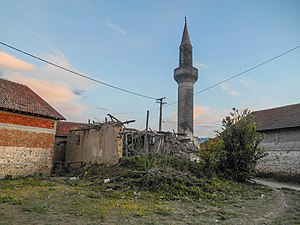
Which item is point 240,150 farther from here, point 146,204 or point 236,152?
point 146,204

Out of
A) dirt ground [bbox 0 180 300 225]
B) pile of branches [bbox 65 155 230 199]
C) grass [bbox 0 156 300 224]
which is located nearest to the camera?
dirt ground [bbox 0 180 300 225]

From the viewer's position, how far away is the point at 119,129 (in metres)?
15.6

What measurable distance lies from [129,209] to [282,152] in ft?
54.9

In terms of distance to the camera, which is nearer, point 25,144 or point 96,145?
point 25,144

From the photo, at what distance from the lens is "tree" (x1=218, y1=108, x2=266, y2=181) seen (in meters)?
14.6

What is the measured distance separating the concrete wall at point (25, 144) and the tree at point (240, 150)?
37.7 ft

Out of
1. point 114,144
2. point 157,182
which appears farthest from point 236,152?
point 114,144

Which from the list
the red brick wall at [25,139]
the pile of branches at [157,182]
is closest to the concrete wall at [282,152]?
the pile of branches at [157,182]

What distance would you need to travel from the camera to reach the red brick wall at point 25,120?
13603mm

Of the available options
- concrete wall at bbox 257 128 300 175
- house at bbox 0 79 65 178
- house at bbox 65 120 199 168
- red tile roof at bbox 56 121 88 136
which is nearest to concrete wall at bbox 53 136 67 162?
house at bbox 65 120 199 168

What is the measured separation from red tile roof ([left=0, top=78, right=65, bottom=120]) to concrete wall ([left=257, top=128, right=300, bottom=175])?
1714cm

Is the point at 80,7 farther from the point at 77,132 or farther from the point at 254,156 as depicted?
the point at 254,156

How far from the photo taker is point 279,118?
2094cm

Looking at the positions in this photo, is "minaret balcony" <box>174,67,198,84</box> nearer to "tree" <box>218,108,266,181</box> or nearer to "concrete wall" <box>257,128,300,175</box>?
"concrete wall" <box>257,128,300,175</box>
